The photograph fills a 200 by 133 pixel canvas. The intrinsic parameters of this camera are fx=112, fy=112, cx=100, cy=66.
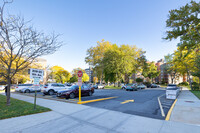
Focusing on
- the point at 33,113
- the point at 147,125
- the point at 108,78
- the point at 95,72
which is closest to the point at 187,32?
the point at 147,125

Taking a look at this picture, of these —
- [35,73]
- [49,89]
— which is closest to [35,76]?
[35,73]

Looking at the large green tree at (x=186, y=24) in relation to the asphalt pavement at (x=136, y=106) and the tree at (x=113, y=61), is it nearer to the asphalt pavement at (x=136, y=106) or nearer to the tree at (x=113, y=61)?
the asphalt pavement at (x=136, y=106)

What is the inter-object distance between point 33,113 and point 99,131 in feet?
13.5

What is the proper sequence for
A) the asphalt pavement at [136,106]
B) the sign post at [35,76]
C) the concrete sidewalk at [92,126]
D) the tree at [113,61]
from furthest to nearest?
the tree at [113,61]
the sign post at [35,76]
the asphalt pavement at [136,106]
the concrete sidewalk at [92,126]

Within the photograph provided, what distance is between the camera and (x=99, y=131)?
12.9 ft

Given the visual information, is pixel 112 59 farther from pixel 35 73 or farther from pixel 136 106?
pixel 35 73

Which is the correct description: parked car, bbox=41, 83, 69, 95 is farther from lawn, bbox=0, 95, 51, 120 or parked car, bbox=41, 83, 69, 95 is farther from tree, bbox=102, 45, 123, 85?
tree, bbox=102, 45, 123, 85

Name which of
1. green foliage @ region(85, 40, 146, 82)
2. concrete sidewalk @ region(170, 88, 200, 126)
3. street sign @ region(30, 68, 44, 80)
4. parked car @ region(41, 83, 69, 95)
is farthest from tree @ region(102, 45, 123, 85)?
street sign @ region(30, 68, 44, 80)

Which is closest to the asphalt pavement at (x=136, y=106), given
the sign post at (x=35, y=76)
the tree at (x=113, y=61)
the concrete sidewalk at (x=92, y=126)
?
the concrete sidewalk at (x=92, y=126)

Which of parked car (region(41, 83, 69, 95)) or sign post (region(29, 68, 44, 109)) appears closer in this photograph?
sign post (region(29, 68, 44, 109))

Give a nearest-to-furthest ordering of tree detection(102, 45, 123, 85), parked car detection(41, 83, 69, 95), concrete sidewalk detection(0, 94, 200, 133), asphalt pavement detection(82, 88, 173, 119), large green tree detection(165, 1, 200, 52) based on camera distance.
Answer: concrete sidewalk detection(0, 94, 200, 133), asphalt pavement detection(82, 88, 173, 119), large green tree detection(165, 1, 200, 52), parked car detection(41, 83, 69, 95), tree detection(102, 45, 123, 85)

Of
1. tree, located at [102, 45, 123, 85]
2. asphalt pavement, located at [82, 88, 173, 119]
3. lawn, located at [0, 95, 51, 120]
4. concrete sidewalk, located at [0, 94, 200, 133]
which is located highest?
tree, located at [102, 45, 123, 85]

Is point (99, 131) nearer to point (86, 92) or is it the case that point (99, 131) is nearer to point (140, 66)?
point (86, 92)

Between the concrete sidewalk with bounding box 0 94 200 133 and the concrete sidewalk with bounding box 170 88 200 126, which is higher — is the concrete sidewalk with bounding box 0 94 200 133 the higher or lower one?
the higher one
